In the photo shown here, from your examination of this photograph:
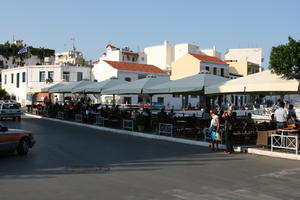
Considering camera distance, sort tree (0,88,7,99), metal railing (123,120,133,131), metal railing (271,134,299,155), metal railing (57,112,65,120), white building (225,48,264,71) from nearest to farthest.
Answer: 1. metal railing (271,134,299,155)
2. metal railing (123,120,133,131)
3. metal railing (57,112,65,120)
4. tree (0,88,7,99)
5. white building (225,48,264,71)

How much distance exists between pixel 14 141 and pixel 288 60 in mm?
9166

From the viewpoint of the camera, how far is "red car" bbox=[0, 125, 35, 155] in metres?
10.2

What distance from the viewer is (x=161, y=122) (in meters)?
17.0

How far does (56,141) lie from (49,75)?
134 ft

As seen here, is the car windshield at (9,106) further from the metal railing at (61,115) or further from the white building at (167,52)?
the white building at (167,52)

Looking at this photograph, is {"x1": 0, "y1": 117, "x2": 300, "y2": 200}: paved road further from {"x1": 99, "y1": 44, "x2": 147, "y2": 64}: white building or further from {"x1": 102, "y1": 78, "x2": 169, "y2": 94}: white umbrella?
{"x1": 99, "y1": 44, "x2": 147, "y2": 64}: white building

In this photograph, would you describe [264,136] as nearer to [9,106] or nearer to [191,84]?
[191,84]

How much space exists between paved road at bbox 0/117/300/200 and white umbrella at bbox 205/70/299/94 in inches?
91.6

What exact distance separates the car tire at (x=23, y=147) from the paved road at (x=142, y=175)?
211mm

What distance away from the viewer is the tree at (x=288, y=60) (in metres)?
11.3

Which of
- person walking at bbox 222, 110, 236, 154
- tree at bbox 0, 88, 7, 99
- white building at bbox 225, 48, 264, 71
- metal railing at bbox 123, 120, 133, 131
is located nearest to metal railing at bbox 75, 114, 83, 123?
metal railing at bbox 123, 120, 133, 131

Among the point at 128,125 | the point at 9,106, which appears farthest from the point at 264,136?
the point at 9,106

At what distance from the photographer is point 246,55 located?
79438 millimetres

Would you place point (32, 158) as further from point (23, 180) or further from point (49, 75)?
point (49, 75)
